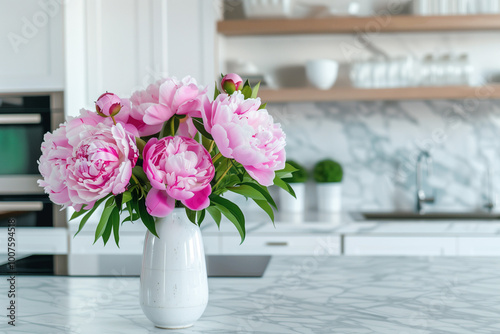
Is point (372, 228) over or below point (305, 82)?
below

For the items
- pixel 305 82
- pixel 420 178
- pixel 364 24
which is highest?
pixel 364 24

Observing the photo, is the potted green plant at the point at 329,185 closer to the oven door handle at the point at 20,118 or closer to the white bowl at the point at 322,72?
the white bowl at the point at 322,72

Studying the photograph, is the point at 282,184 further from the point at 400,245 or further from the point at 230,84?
the point at 400,245

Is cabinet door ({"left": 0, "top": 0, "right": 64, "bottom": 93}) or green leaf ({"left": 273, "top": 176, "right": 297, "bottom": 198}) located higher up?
cabinet door ({"left": 0, "top": 0, "right": 64, "bottom": 93})

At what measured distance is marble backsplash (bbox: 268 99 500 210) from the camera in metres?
3.30

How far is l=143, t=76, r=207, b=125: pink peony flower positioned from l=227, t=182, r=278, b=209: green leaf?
0.50 feet

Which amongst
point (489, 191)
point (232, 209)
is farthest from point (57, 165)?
point (489, 191)

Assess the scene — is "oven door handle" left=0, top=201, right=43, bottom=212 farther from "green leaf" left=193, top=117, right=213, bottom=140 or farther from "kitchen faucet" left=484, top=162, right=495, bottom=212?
"kitchen faucet" left=484, top=162, right=495, bottom=212

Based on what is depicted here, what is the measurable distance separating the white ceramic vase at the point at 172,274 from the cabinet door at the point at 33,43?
209cm

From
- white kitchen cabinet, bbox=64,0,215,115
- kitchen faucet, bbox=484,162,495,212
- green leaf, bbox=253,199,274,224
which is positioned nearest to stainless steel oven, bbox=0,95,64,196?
white kitchen cabinet, bbox=64,0,215,115

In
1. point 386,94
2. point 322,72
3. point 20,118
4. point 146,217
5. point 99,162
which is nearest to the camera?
point 99,162

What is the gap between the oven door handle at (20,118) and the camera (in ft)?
9.37

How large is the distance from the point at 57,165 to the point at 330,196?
251 cm

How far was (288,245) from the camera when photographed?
278 cm
